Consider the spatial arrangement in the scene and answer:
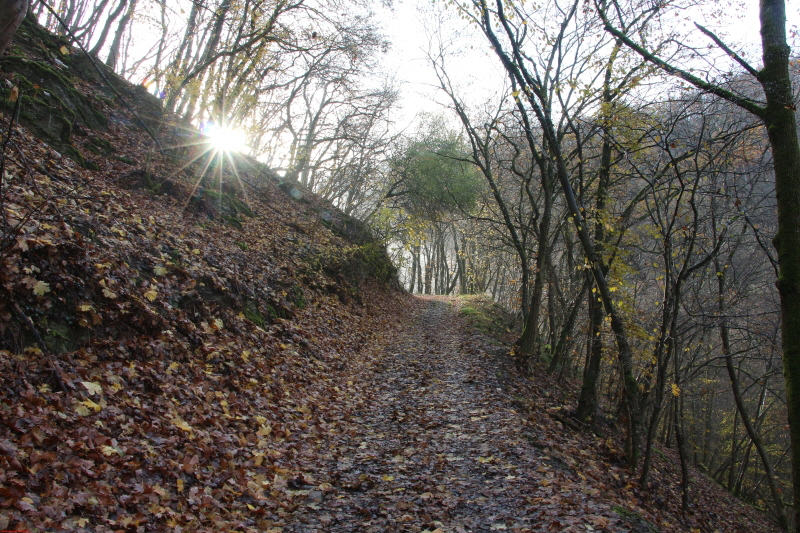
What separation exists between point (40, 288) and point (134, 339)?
3.90 ft

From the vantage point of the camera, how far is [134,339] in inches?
218

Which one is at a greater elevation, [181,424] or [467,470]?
[181,424]

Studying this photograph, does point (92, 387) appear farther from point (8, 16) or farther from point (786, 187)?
point (786, 187)

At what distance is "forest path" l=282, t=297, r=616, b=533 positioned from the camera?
4332 mm

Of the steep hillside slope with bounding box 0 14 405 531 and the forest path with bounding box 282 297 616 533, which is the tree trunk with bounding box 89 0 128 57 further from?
the forest path with bounding box 282 297 616 533

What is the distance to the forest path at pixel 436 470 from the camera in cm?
433

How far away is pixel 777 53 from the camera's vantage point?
4.40m

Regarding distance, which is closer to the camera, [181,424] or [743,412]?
[181,424]

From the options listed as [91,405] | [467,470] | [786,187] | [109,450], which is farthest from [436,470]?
[786,187]

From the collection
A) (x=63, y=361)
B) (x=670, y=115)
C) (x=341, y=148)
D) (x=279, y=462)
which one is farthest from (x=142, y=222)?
(x=341, y=148)

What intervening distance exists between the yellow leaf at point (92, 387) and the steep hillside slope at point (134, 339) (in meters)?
0.02

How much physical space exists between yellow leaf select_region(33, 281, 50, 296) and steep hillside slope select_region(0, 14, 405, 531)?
0.01 metres

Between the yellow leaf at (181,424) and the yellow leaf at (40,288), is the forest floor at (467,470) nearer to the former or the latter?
the yellow leaf at (181,424)

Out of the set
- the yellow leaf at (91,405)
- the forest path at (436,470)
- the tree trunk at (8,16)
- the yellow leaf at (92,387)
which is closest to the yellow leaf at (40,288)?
the yellow leaf at (92,387)
